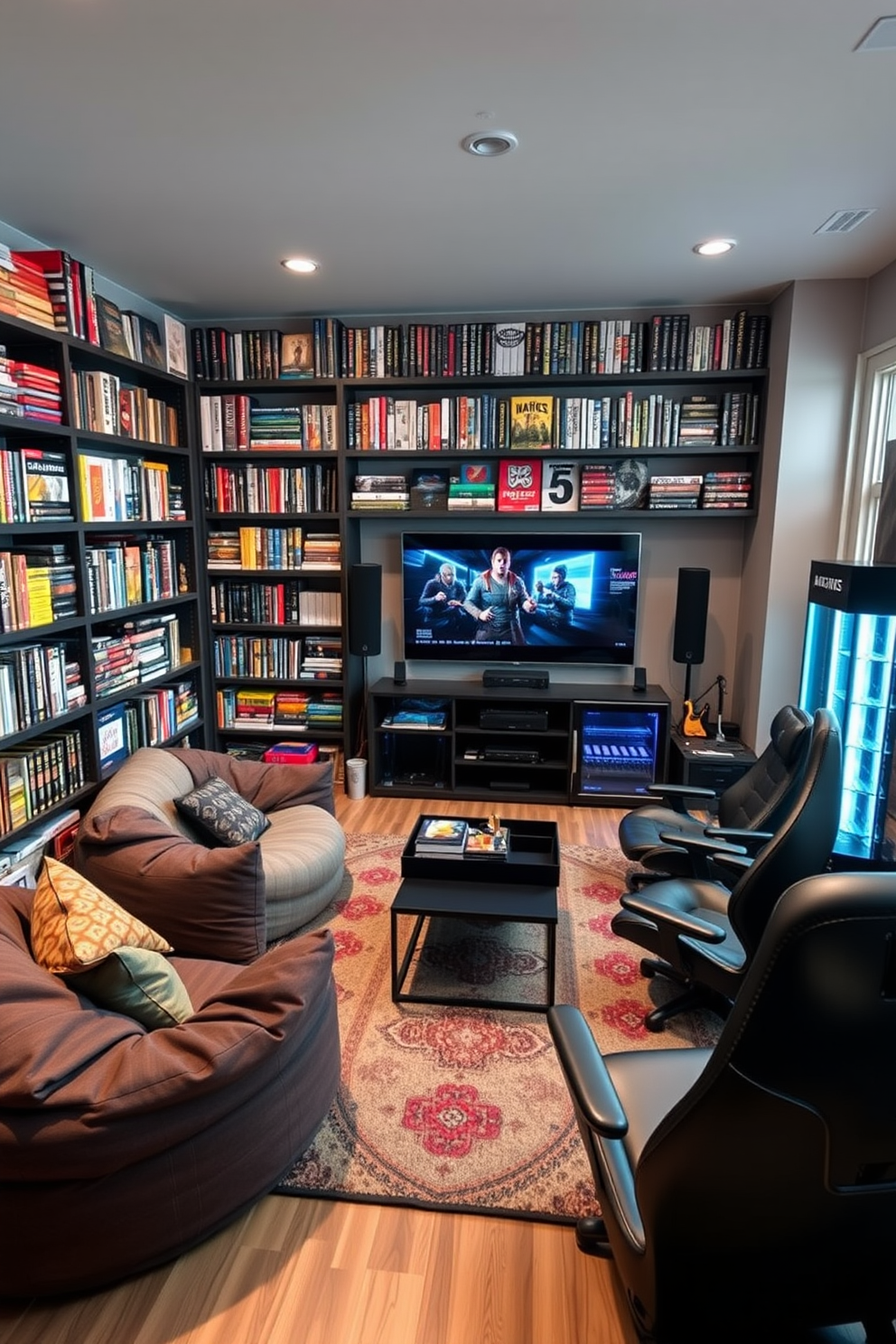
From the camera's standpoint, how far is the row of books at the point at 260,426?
3.99 meters

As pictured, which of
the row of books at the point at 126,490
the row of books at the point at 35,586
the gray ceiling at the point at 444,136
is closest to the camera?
the gray ceiling at the point at 444,136

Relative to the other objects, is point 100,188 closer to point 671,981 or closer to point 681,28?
point 681,28

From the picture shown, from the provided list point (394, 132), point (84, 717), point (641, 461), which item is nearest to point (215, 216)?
point (394, 132)

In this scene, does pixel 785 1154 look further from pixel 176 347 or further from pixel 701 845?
pixel 176 347

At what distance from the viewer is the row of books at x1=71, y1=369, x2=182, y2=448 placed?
300 centimetres

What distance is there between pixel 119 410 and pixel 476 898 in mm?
2611

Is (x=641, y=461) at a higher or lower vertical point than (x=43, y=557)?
higher

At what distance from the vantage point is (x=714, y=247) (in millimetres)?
2961

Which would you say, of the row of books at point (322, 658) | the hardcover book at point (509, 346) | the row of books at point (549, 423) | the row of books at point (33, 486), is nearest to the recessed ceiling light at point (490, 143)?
the hardcover book at point (509, 346)

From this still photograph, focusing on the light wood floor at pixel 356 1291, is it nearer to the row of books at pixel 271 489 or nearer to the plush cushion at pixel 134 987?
the plush cushion at pixel 134 987

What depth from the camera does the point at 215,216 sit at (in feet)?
8.67

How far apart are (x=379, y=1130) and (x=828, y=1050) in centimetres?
141

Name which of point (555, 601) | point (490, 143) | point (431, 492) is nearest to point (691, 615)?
point (555, 601)

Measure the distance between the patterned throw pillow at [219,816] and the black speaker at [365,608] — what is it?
131 cm
